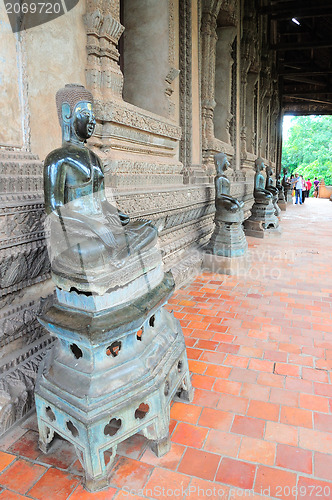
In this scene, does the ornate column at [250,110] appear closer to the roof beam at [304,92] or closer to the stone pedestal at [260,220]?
the stone pedestal at [260,220]

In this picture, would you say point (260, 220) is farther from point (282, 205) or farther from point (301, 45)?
point (301, 45)

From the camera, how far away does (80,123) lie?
1.74 metres

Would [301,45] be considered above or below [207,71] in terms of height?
above

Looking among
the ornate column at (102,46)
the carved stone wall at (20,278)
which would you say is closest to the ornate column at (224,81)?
the ornate column at (102,46)

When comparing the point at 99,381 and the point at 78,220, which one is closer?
the point at 99,381

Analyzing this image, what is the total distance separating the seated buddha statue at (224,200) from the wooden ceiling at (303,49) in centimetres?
746

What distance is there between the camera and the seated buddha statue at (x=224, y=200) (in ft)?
15.8

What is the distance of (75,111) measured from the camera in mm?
1718

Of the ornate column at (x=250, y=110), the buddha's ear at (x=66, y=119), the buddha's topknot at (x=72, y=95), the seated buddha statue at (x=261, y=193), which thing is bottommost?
the seated buddha statue at (x=261, y=193)

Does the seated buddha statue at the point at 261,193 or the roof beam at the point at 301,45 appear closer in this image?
the seated buddha statue at the point at 261,193

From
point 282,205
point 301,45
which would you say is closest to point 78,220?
point 282,205

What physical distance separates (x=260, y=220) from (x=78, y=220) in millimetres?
6173

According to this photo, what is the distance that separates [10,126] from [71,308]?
1111mm

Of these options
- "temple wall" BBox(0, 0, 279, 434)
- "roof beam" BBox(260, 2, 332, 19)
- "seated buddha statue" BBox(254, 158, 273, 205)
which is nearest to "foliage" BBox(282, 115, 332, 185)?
"roof beam" BBox(260, 2, 332, 19)
